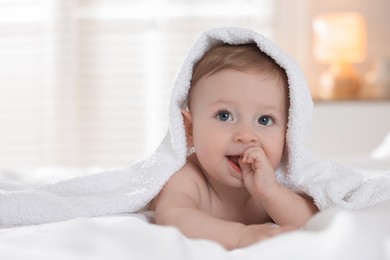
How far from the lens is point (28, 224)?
4.23ft

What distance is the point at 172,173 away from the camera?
138 cm

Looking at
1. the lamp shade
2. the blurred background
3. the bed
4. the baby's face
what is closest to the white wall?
the lamp shade

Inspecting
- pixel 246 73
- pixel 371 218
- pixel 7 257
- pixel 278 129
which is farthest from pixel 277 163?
pixel 7 257

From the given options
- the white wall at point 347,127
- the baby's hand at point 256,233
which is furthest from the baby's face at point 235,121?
the white wall at point 347,127

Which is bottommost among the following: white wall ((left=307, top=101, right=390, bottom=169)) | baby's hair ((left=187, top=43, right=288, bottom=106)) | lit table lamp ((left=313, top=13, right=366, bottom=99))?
white wall ((left=307, top=101, right=390, bottom=169))

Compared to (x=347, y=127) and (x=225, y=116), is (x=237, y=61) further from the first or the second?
(x=347, y=127)

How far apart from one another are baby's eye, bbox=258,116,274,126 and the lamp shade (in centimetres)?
297

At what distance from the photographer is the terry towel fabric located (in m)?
1.31

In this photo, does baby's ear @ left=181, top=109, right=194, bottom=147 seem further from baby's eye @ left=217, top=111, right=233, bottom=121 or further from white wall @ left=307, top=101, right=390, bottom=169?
white wall @ left=307, top=101, right=390, bottom=169

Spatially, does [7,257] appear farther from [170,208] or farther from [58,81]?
[58,81]

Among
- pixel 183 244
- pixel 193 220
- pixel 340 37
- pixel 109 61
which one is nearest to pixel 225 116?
pixel 193 220

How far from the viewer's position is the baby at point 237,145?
128cm

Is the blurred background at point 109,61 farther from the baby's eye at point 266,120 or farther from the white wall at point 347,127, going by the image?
the baby's eye at point 266,120

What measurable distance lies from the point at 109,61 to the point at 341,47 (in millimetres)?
1487
